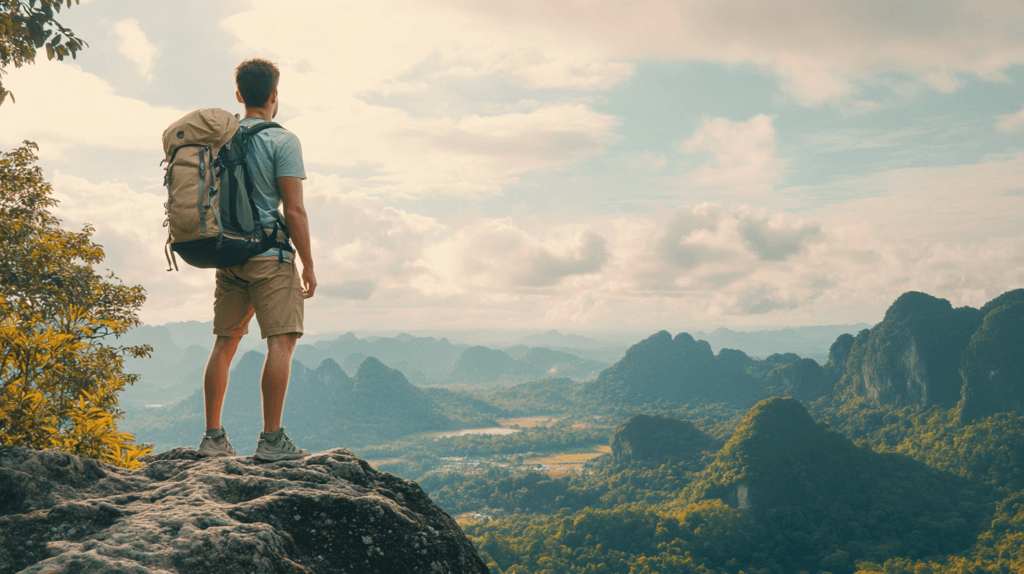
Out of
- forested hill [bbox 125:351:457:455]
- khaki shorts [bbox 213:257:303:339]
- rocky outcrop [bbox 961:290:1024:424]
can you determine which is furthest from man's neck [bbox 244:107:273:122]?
forested hill [bbox 125:351:457:455]

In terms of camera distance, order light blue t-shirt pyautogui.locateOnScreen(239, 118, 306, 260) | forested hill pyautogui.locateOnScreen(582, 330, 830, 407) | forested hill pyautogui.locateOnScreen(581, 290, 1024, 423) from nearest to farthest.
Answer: light blue t-shirt pyautogui.locateOnScreen(239, 118, 306, 260), forested hill pyautogui.locateOnScreen(581, 290, 1024, 423), forested hill pyautogui.locateOnScreen(582, 330, 830, 407)

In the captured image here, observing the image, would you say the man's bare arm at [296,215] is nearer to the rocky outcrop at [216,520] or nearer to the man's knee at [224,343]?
the man's knee at [224,343]

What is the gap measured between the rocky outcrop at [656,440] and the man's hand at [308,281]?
66.9m

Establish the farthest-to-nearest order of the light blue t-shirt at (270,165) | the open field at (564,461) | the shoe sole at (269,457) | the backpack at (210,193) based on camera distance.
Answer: the open field at (564,461) → the shoe sole at (269,457) → the light blue t-shirt at (270,165) → the backpack at (210,193)

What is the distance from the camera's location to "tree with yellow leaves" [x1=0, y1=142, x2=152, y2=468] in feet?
9.89

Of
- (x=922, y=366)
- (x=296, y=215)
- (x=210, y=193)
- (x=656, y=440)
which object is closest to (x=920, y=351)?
(x=922, y=366)

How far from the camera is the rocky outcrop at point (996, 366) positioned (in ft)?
182

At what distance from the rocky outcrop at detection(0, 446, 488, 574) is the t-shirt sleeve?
153cm

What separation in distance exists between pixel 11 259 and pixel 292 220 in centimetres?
532

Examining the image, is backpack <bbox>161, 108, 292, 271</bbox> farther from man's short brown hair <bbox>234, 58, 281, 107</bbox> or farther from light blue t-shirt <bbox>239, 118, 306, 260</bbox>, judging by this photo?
man's short brown hair <bbox>234, 58, 281, 107</bbox>

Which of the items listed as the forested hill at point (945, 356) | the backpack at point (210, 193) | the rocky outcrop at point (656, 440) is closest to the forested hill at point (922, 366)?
the forested hill at point (945, 356)

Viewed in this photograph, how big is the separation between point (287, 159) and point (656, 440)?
68827mm

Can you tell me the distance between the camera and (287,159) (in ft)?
9.70

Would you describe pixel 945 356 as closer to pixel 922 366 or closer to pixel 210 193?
pixel 922 366
